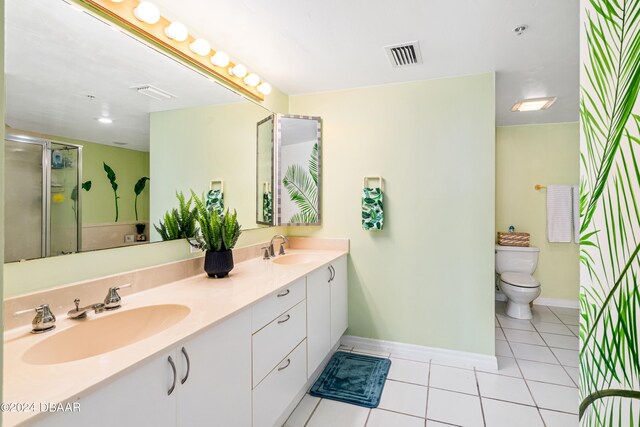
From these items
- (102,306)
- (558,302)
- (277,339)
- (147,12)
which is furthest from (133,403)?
(558,302)

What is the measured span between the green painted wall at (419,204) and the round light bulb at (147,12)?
5.19 feet

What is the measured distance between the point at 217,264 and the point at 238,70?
1.34 m

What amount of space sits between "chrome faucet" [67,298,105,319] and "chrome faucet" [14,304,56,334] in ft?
0.23

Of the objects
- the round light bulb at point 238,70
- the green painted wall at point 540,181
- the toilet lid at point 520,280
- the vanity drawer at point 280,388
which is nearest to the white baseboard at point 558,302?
the green painted wall at point 540,181

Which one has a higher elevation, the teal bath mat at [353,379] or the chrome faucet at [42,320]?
the chrome faucet at [42,320]

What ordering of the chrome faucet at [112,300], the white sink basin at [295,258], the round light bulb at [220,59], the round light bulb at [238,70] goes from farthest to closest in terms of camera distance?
1. the white sink basin at [295,258]
2. the round light bulb at [238,70]
3. the round light bulb at [220,59]
4. the chrome faucet at [112,300]

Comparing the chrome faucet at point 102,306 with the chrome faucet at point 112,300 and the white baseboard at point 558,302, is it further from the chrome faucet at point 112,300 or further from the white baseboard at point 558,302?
the white baseboard at point 558,302

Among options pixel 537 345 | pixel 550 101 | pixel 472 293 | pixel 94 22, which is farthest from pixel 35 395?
pixel 550 101

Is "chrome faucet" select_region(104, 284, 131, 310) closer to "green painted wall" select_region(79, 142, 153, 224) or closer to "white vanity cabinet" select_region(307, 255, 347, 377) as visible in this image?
"green painted wall" select_region(79, 142, 153, 224)

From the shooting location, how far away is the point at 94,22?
1.39 metres

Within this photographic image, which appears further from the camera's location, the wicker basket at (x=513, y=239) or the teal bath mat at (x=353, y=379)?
the wicker basket at (x=513, y=239)

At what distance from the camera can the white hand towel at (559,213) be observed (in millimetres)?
3809

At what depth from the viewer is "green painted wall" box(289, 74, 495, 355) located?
250 cm

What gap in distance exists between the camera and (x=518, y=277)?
141 inches
